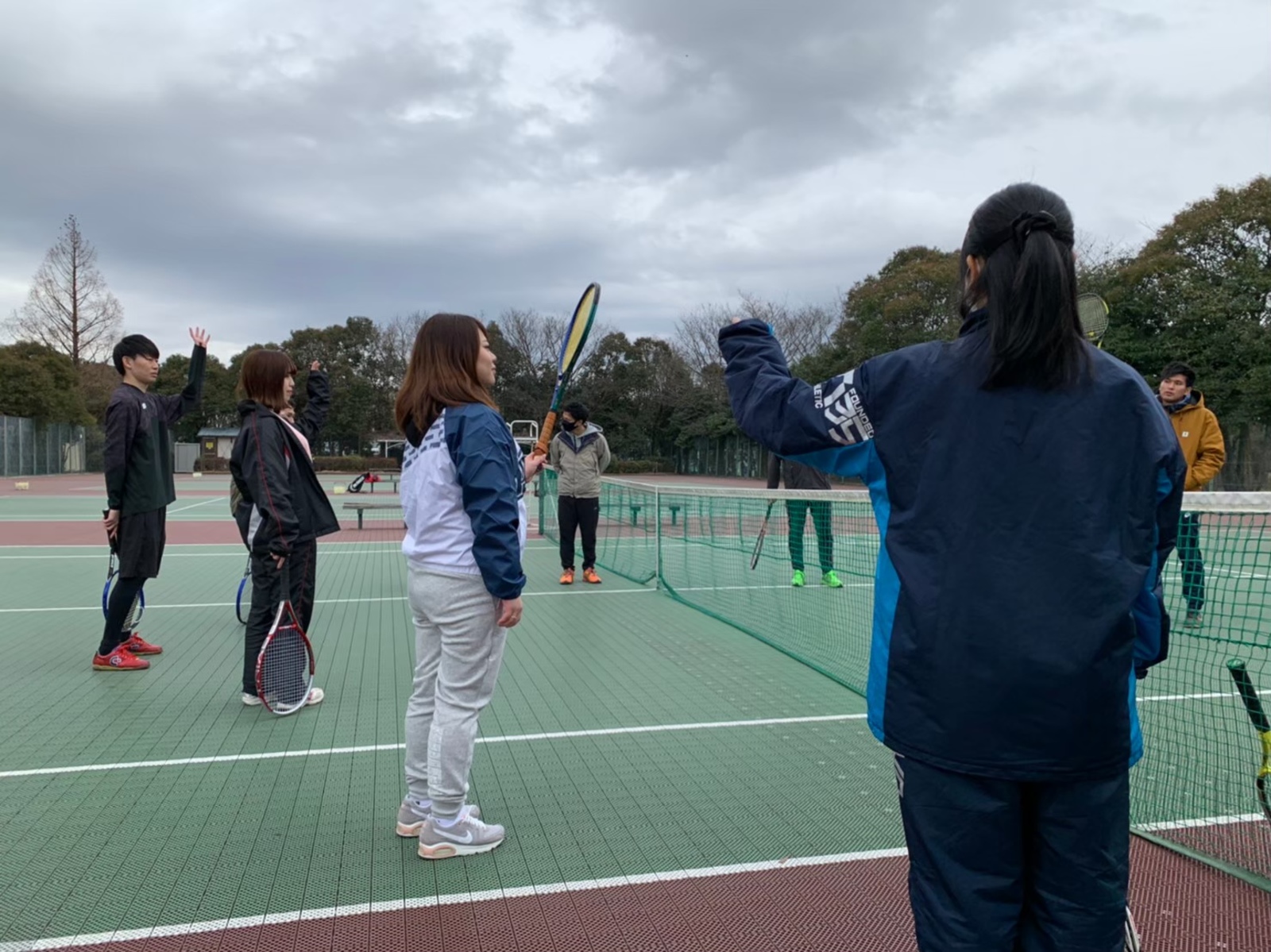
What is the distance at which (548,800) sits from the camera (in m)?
3.56

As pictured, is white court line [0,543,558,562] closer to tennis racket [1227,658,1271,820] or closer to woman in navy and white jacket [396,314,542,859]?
woman in navy and white jacket [396,314,542,859]

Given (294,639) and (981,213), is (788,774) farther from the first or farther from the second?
(981,213)

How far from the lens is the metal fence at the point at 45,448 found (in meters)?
34.4

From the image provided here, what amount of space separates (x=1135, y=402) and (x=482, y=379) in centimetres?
208

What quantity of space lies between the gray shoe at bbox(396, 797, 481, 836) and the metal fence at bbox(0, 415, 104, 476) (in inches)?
1319

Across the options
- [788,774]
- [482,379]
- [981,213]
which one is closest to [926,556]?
[981,213]

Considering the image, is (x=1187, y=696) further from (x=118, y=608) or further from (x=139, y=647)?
(x=139, y=647)

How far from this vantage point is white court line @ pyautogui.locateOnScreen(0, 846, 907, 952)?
Answer: 8.36 feet

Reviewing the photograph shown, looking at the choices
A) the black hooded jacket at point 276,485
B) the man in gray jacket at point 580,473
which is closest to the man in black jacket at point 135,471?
the black hooded jacket at point 276,485

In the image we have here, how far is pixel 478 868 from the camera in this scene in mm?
2982

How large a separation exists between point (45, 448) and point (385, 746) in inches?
1601

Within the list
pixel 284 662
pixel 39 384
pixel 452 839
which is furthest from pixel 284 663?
pixel 39 384

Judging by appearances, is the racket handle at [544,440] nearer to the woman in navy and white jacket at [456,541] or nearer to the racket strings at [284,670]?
the woman in navy and white jacket at [456,541]

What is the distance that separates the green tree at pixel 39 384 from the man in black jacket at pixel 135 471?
3717 centimetres
